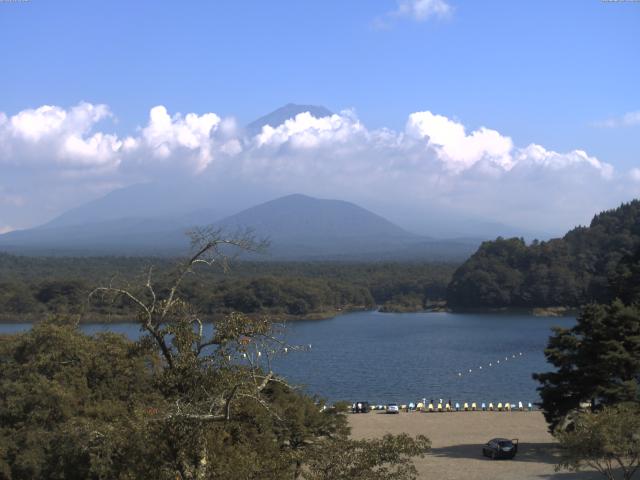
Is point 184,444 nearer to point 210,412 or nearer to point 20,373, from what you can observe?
point 210,412

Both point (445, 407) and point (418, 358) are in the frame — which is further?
point (418, 358)

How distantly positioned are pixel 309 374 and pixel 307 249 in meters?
153

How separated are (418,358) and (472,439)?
17.0m

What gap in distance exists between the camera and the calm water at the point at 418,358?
2510cm

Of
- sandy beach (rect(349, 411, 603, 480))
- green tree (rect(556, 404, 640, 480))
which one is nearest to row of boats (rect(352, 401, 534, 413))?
sandy beach (rect(349, 411, 603, 480))

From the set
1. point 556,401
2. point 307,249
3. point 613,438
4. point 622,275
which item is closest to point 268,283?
point 622,275

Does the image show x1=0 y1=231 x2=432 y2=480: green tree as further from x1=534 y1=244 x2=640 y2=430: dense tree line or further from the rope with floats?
the rope with floats

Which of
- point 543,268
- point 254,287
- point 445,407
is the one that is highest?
point 543,268

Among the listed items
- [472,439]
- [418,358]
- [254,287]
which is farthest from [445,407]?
[254,287]

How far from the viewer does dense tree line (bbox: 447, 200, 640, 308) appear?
184 ft

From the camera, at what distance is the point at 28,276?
67.6 metres

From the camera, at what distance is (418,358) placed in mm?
33125

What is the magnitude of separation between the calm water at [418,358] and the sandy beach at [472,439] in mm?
2638

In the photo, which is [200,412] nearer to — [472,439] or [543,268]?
[472,439]
